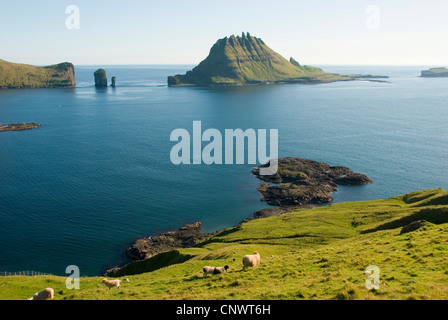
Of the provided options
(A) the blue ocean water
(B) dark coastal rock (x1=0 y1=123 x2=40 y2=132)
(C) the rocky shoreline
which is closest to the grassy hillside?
(C) the rocky shoreline

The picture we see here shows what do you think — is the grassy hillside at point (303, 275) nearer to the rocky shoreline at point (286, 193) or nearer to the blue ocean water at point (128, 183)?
the rocky shoreline at point (286, 193)

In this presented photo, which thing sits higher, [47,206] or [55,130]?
[55,130]

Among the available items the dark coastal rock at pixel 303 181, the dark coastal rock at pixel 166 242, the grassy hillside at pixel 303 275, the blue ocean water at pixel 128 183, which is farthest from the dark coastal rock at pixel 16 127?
the grassy hillside at pixel 303 275

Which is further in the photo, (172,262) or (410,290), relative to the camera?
(172,262)

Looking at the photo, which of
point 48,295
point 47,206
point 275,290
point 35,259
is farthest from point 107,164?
point 275,290

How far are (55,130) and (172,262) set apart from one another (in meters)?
159

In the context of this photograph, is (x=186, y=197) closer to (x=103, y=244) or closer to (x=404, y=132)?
(x=103, y=244)

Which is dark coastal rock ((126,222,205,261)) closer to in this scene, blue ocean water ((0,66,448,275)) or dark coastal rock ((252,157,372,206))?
blue ocean water ((0,66,448,275))

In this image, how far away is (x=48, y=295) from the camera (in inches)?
1258

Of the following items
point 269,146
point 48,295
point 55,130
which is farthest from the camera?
point 55,130

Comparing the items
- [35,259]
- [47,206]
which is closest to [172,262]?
[35,259]

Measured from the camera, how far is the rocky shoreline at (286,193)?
248ft
